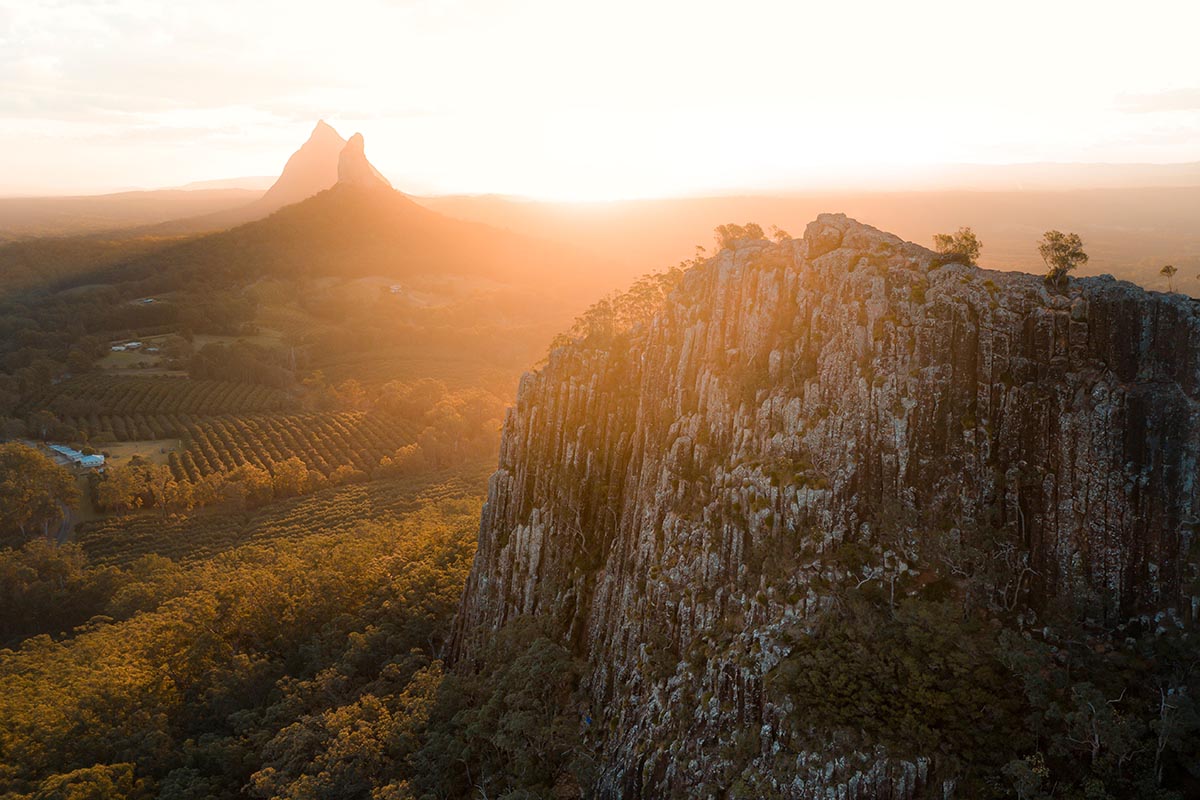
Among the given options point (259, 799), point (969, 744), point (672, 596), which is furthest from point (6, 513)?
point (969, 744)

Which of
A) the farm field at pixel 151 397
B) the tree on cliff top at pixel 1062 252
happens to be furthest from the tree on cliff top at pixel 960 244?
the farm field at pixel 151 397

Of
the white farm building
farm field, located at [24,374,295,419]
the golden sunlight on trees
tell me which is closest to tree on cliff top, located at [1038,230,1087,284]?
the golden sunlight on trees

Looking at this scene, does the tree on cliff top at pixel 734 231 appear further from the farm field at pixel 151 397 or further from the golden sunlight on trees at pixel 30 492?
the farm field at pixel 151 397

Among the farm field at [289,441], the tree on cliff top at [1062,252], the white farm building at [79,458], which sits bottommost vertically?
the farm field at [289,441]

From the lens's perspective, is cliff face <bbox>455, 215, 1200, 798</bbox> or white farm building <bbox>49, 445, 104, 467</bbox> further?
white farm building <bbox>49, 445, 104, 467</bbox>

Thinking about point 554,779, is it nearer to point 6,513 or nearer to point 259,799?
point 259,799

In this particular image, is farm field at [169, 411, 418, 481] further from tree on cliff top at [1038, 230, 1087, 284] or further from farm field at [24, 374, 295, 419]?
tree on cliff top at [1038, 230, 1087, 284]
